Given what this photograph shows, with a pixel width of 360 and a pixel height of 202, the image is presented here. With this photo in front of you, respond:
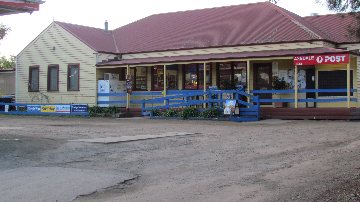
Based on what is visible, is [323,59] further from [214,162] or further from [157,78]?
[214,162]

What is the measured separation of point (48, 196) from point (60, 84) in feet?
76.1

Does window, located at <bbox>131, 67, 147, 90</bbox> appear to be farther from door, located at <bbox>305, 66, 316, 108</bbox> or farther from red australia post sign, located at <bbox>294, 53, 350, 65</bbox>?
red australia post sign, located at <bbox>294, 53, 350, 65</bbox>

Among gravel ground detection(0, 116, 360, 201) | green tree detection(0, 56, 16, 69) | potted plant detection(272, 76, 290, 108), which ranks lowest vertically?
gravel ground detection(0, 116, 360, 201)

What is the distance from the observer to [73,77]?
1179 inches

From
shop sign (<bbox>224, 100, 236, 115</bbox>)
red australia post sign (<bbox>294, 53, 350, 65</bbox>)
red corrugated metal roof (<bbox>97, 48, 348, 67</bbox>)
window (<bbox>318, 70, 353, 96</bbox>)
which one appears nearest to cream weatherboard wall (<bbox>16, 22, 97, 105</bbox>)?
red corrugated metal roof (<bbox>97, 48, 348, 67</bbox>)

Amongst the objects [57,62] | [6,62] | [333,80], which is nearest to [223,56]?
[333,80]

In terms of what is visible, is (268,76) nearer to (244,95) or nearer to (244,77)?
(244,77)

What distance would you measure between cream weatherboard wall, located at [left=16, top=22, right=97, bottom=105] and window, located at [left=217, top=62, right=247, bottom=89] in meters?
7.29

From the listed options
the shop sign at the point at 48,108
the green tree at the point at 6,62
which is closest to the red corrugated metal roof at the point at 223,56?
the shop sign at the point at 48,108

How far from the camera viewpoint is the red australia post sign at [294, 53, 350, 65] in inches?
851

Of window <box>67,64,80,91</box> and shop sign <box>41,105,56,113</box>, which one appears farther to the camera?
window <box>67,64,80,91</box>

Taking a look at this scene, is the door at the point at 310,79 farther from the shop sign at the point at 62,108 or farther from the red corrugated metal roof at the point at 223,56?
→ the shop sign at the point at 62,108

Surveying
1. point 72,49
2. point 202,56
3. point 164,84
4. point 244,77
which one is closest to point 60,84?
point 72,49

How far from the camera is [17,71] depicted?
32281 millimetres
